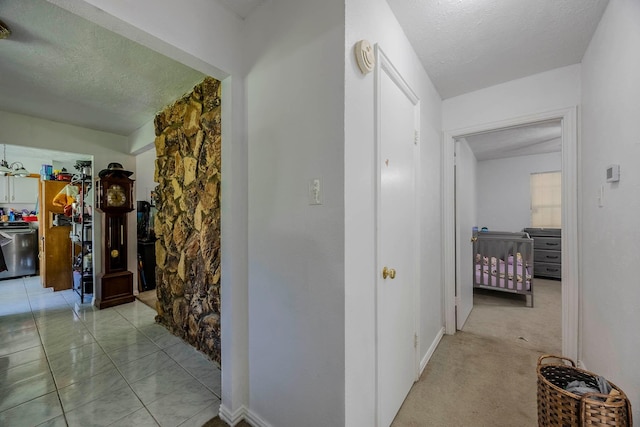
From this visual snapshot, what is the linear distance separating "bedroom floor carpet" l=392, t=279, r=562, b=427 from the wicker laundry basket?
39 cm

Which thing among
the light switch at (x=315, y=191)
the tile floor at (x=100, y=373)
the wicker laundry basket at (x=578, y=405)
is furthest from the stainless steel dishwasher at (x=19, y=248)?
the wicker laundry basket at (x=578, y=405)

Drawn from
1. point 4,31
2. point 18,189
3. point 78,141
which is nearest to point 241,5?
point 4,31

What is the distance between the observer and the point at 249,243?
1.52m

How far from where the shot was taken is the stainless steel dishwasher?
4730 millimetres

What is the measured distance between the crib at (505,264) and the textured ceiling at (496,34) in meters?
2.00

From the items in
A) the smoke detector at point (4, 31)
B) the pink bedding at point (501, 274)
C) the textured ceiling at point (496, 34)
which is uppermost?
the textured ceiling at point (496, 34)

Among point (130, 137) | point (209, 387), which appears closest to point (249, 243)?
point (209, 387)

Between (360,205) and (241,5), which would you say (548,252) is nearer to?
(360,205)

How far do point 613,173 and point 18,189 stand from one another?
8.70 m

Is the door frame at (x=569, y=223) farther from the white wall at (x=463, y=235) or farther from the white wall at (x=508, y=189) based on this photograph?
the white wall at (x=508, y=189)

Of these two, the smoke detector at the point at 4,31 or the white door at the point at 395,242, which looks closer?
the white door at the point at 395,242

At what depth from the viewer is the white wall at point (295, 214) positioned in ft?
3.62

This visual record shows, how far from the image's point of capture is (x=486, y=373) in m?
1.95

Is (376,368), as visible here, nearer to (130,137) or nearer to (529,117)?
(529,117)
